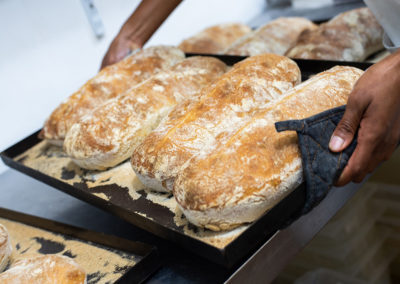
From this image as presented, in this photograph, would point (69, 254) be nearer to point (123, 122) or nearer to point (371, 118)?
point (123, 122)

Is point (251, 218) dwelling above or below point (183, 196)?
below

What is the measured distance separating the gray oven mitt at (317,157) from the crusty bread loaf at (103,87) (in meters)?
1.09

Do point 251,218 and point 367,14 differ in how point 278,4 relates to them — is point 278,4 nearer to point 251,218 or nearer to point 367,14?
point 367,14

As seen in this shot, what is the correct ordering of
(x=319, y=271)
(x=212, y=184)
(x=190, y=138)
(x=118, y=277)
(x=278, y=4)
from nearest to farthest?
(x=212, y=184) < (x=118, y=277) < (x=190, y=138) < (x=319, y=271) < (x=278, y=4)

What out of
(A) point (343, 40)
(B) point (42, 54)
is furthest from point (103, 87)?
(A) point (343, 40)

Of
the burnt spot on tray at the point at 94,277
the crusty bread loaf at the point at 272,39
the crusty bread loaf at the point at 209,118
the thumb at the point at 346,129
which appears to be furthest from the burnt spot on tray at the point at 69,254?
the crusty bread loaf at the point at 272,39

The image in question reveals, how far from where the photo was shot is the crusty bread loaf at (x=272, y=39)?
2301 mm

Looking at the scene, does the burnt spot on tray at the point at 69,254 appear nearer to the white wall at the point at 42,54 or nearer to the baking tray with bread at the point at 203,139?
the baking tray with bread at the point at 203,139

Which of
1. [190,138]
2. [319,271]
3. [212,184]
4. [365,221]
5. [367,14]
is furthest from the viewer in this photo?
[367,14]

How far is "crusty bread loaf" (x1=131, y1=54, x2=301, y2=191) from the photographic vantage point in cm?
131

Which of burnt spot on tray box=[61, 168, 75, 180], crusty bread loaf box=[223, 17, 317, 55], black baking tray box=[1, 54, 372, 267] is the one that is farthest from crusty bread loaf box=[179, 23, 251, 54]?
burnt spot on tray box=[61, 168, 75, 180]

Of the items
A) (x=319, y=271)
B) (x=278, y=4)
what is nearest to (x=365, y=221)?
(x=319, y=271)

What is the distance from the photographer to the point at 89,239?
1.38 metres

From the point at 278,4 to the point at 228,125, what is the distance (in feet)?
7.95
